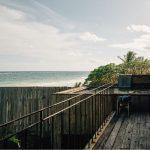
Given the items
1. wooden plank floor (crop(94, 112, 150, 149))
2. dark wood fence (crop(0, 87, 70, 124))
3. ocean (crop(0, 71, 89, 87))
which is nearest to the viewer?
wooden plank floor (crop(94, 112, 150, 149))

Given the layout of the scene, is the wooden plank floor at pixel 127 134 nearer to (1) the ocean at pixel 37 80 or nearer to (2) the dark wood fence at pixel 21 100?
(2) the dark wood fence at pixel 21 100

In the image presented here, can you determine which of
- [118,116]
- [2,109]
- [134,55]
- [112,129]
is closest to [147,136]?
[112,129]

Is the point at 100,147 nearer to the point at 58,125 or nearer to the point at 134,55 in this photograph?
the point at 58,125

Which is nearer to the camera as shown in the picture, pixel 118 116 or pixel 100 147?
pixel 100 147

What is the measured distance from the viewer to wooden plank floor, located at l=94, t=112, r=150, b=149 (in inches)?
267

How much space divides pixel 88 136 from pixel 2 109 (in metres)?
7.12

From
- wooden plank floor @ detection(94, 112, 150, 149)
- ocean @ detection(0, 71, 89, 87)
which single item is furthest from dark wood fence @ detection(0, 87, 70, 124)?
ocean @ detection(0, 71, 89, 87)

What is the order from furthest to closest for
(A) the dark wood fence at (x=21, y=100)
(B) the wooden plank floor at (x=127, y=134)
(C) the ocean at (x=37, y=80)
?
(C) the ocean at (x=37, y=80)
(A) the dark wood fence at (x=21, y=100)
(B) the wooden plank floor at (x=127, y=134)

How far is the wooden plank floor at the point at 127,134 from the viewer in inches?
267

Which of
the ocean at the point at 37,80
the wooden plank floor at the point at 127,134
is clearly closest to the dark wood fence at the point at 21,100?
the wooden plank floor at the point at 127,134

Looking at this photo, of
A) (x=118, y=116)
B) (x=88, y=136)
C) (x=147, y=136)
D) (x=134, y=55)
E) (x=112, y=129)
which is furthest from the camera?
(x=134, y=55)

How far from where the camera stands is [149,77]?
17359 millimetres

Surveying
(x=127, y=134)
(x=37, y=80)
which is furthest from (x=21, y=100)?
(x=37, y=80)

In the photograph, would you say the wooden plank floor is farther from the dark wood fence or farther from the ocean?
the ocean
